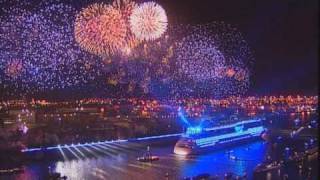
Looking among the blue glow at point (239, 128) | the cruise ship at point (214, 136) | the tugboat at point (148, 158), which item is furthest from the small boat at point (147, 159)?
the blue glow at point (239, 128)

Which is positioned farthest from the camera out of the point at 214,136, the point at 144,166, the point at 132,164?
the point at 214,136

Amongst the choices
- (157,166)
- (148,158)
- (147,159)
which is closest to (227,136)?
(148,158)

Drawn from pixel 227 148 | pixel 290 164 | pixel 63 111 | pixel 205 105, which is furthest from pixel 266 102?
pixel 290 164

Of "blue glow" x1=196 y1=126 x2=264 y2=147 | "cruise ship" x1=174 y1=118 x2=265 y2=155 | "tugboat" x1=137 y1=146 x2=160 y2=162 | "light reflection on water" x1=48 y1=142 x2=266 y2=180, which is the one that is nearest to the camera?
"light reflection on water" x1=48 y1=142 x2=266 y2=180

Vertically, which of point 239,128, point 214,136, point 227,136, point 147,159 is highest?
point 239,128

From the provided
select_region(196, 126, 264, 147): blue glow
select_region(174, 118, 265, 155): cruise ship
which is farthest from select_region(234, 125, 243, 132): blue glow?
select_region(196, 126, 264, 147): blue glow

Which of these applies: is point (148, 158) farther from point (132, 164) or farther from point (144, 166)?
point (144, 166)

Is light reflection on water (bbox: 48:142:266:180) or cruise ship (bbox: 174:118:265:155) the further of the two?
cruise ship (bbox: 174:118:265:155)

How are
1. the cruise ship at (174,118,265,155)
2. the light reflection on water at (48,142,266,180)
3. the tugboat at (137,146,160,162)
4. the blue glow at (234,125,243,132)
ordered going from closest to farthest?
1. the light reflection on water at (48,142,266,180)
2. the tugboat at (137,146,160,162)
3. the cruise ship at (174,118,265,155)
4. the blue glow at (234,125,243,132)

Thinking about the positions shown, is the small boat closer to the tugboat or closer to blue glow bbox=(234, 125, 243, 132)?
the tugboat
